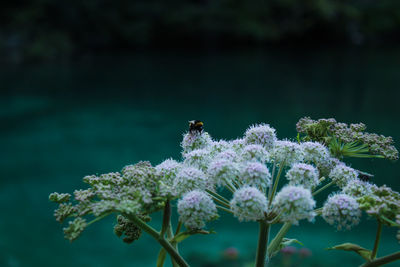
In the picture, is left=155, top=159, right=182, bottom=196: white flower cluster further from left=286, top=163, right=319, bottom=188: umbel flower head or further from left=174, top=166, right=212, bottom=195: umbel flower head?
left=286, top=163, right=319, bottom=188: umbel flower head

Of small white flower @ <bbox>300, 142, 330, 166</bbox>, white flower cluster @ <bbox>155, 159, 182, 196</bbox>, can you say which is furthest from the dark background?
white flower cluster @ <bbox>155, 159, 182, 196</bbox>

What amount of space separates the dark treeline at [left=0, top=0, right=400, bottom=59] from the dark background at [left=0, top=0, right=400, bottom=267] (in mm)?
68

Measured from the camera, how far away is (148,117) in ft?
35.0

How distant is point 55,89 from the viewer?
13.9m

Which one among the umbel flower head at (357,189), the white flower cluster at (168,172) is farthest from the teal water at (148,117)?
the white flower cluster at (168,172)

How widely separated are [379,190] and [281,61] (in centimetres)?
1793

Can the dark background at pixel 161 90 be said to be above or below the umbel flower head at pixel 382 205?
above

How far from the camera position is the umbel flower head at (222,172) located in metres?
1.05

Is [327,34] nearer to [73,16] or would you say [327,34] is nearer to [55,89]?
[73,16]

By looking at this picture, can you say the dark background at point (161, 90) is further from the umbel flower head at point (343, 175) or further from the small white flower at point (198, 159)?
the small white flower at point (198, 159)

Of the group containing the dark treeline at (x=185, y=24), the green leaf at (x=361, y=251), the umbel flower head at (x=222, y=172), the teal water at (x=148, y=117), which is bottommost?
the green leaf at (x=361, y=251)

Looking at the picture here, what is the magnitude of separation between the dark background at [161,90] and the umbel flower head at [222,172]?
96 cm

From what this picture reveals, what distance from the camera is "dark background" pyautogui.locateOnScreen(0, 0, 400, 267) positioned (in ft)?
17.2

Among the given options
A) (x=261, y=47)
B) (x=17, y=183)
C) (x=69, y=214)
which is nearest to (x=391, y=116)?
(x=17, y=183)
